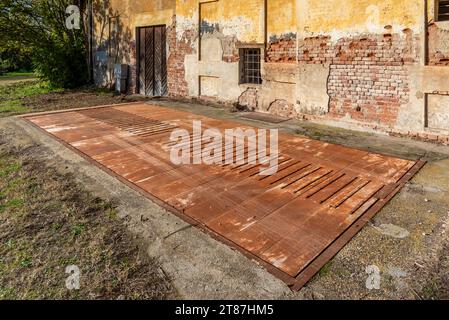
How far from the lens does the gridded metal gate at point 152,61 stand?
36.6 feet

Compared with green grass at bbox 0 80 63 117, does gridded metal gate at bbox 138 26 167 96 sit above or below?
above

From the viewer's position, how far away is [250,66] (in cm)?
881

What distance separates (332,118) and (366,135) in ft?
2.95

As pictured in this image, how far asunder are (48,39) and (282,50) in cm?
1063

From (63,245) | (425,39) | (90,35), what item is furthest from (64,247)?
(90,35)

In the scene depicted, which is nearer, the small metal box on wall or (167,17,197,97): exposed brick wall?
(167,17,197,97): exposed brick wall

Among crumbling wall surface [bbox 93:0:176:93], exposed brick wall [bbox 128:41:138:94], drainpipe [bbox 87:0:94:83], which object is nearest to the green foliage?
drainpipe [bbox 87:0:94:83]

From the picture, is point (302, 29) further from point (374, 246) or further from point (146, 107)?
point (374, 246)

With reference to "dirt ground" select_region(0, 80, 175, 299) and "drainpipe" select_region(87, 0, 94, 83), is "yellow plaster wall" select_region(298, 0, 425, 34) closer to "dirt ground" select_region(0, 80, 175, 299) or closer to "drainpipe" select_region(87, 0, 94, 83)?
"dirt ground" select_region(0, 80, 175, 299)

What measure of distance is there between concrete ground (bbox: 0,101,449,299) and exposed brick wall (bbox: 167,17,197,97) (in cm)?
658

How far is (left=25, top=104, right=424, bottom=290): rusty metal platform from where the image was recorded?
2936 millimetres

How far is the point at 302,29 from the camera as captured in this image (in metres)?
7.36
